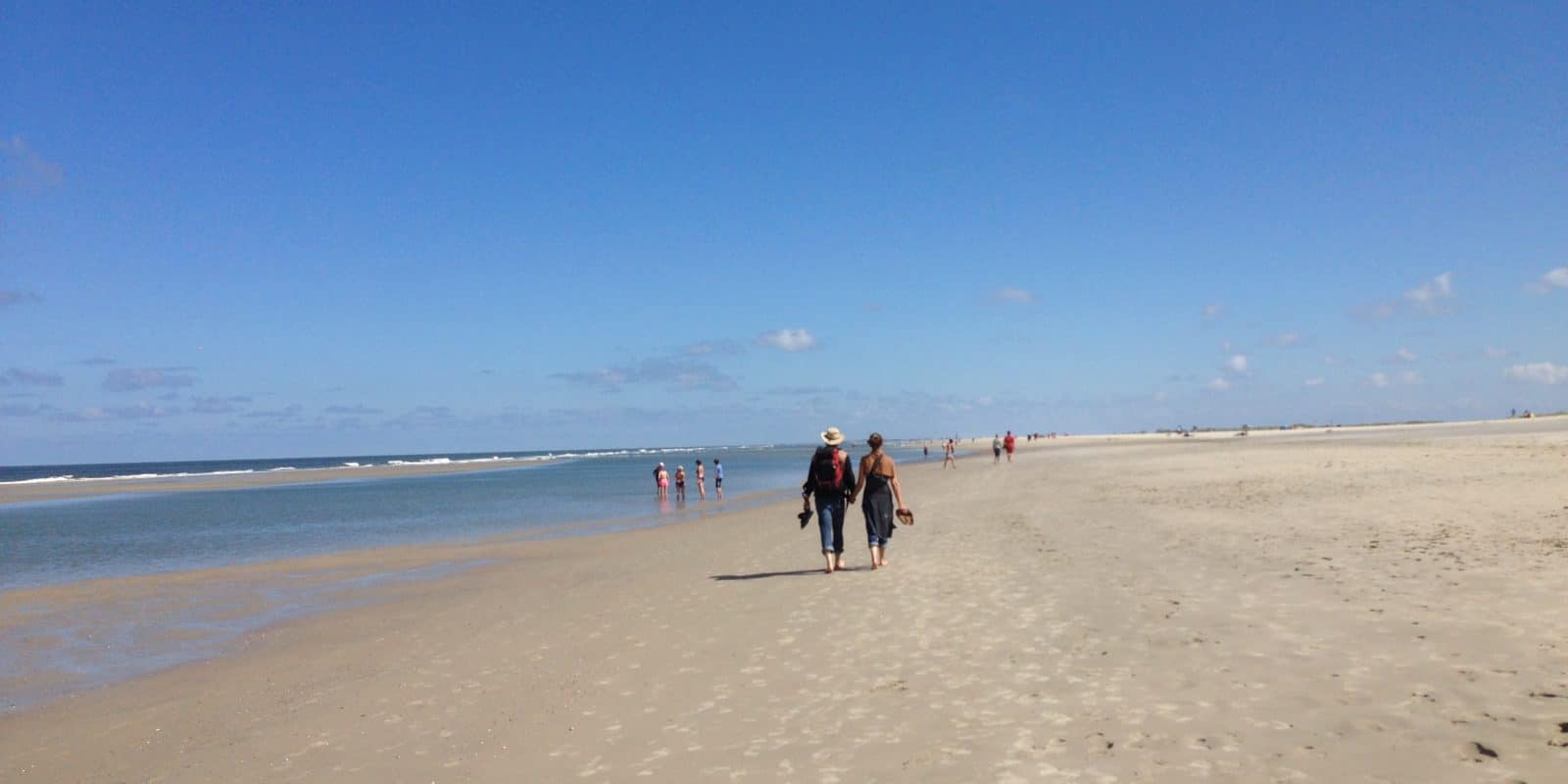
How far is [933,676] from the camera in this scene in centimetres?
750

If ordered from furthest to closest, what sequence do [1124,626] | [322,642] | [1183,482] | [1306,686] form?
1. [1183,482]
2. [322,642]
3. [1124,626]
4. [1306,686]

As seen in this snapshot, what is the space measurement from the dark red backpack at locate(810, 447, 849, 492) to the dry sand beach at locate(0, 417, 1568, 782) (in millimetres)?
1389

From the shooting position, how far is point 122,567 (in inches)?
765

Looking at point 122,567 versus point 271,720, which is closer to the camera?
point 271,720

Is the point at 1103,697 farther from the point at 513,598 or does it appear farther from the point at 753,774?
the point at 513,598

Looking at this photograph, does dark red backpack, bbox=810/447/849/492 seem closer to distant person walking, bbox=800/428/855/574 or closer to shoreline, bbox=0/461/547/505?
distant person walking, bbox=800/428/855/574

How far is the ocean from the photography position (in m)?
11.3

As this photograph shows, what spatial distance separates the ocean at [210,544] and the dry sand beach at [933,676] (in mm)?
1225

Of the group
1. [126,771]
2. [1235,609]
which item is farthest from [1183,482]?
[126,771]

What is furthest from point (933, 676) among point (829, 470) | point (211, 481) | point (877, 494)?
point (211, 481)

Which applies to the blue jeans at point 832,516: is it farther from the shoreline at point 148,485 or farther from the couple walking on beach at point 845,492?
the shoreline at point 148,485

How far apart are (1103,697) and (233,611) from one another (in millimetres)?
13175

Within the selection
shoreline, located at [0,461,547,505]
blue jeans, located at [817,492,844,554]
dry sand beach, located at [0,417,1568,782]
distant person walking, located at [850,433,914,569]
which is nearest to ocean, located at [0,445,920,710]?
dry sand beach, located at [0,417,1568,782]

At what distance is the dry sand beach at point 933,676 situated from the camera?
5.62m
